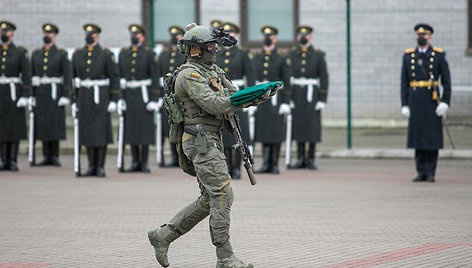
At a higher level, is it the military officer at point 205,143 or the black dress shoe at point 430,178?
the military officer at point 205,143

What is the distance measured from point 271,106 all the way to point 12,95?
3.80 metres

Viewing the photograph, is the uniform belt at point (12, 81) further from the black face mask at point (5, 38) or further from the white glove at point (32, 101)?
the black face mask at point (5, 38)

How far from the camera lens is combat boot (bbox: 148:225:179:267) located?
24.4ft

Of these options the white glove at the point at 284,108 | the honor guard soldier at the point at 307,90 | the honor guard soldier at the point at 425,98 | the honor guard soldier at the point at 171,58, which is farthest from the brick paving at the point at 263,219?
the honor guard soldier at the point at 171,58

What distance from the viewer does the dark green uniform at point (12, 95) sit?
15.0 m

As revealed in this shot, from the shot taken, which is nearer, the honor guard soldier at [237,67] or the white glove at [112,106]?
the honor guard soldier at [237,67]

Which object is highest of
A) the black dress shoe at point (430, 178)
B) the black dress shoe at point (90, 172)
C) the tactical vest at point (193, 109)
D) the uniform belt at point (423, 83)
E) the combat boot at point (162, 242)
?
the tactical vest at point (193, 109)

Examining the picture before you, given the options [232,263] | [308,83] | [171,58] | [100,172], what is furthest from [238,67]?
[232,263]

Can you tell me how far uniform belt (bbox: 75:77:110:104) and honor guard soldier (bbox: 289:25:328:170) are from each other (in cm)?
297

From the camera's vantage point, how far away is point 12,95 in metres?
15.2

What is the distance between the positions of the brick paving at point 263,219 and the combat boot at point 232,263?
353 mm

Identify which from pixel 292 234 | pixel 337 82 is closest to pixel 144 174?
pixel 292 234

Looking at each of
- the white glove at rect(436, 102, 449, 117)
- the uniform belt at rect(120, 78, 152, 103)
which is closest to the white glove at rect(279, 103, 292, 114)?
the uniform belt at rect(120, 78, 152, 103)

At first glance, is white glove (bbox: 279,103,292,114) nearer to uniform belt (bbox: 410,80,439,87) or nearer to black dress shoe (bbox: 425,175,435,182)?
uniform belt (bbox: 410,80,439,87)
